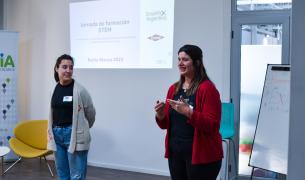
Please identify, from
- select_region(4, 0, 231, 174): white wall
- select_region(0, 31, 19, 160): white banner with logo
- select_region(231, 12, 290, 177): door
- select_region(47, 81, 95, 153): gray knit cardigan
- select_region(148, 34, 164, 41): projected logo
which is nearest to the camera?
select_region(47, 81, 95, 153): gray knit cardigan

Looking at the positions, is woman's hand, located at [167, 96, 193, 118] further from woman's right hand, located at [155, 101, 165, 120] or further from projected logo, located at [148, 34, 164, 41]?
projected logo, located at [148, 34, 164, 41]

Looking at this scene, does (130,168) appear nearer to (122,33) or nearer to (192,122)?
(122,33)

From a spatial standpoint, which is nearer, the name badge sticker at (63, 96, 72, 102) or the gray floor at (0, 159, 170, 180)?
the name badge sticker at (63, 96, 72, 102)

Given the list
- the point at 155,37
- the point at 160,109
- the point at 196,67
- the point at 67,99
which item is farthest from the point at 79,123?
the point at 155,37

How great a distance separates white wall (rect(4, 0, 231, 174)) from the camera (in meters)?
4.72

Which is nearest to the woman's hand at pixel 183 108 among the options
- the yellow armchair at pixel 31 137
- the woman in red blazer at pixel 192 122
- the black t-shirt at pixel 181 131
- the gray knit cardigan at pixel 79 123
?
the woman in red blazer at pixel 192 122

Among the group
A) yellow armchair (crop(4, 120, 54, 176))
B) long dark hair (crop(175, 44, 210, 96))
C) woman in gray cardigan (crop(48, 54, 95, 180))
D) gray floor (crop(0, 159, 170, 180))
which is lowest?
gray floor (crop(0, 159, 170, 180))

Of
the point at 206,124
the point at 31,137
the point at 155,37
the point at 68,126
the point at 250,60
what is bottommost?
the point at 31,137

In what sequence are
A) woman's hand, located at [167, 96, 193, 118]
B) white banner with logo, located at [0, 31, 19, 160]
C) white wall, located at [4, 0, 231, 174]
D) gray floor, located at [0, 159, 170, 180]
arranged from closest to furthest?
woman's hand, located at [167, 96, 193, 118] → white wall, located at [4, 0, 231, 174] → gray floor, located at [0, 159, 170, 180] → white banner with logo, located at [0, 31, 19, 160]

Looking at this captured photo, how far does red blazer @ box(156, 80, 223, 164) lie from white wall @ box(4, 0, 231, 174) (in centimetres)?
248

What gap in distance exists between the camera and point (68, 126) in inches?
125

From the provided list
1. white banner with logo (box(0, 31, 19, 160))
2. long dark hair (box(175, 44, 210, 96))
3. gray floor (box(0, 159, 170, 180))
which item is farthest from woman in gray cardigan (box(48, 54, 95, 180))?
white banner with logo (box(0, 31, 19, 160))

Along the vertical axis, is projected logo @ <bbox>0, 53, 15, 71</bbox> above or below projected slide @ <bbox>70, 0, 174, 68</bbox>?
below

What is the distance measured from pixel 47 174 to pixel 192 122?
354cm
